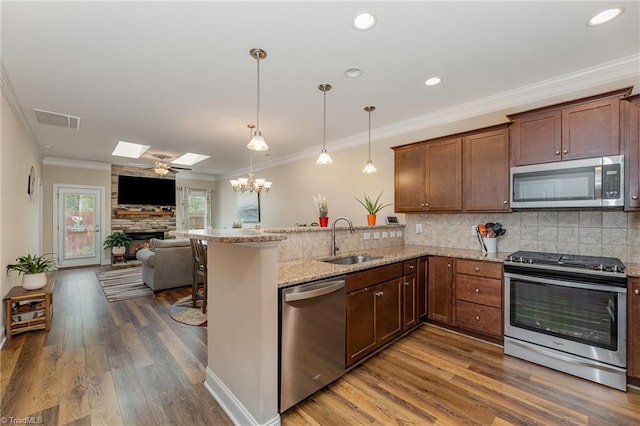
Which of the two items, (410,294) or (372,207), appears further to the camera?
(372,207)

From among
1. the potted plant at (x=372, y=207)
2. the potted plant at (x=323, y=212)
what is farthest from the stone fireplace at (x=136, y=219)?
the potted plant at (x=323, y=212)

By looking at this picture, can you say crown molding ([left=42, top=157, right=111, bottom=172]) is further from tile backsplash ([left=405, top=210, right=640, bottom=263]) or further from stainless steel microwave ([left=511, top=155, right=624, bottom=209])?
stainless steel microwave ([left=511, top=155, right=624, bottom=209])

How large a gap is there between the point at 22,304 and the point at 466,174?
5.40 metres

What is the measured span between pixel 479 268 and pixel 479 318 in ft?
1.74

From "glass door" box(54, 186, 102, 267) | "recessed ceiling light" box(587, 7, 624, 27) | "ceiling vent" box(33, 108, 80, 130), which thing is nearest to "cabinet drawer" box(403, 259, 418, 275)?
"recessed ceiling light" box(587, 7, 624, 27)

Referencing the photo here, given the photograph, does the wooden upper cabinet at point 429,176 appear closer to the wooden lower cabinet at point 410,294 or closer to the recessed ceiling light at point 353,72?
the wooden lower cabinet at point 410,294

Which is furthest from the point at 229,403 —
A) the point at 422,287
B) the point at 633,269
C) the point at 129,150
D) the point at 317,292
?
the point at 129,150

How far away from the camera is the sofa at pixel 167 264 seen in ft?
15.7

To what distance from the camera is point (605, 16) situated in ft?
6.66

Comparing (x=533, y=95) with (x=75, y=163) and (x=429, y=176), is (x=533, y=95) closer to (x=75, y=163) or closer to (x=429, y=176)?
(x=429, y=176)

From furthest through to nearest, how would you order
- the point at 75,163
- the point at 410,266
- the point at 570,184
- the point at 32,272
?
the point at 75,163
the point at 32,272
the point at 410,266
the point at 570,184

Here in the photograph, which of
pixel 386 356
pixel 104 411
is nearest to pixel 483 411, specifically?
pixel 386 356

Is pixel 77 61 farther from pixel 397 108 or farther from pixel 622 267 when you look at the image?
pixel 622 267

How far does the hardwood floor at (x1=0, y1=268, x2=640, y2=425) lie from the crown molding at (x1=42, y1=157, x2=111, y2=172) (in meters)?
5.66
